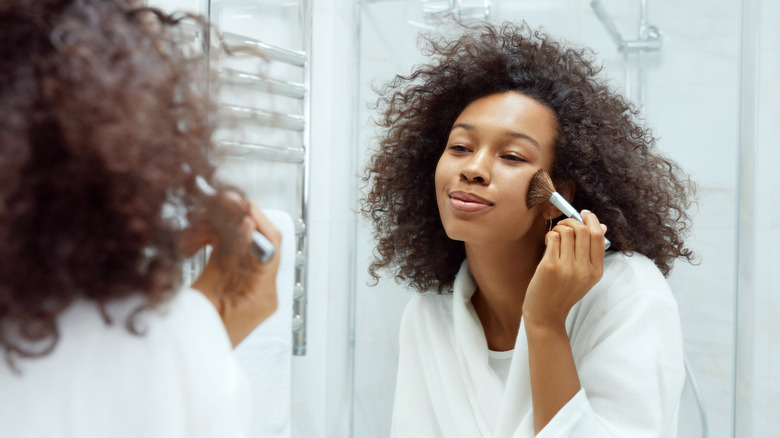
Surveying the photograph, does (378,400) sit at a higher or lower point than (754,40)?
lower

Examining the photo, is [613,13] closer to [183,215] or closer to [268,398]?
[268,398]

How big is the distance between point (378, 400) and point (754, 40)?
1.14 meters

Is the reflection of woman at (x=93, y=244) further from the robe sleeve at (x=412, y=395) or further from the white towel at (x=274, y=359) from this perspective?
the robe sleeve at (x=412, y=395)

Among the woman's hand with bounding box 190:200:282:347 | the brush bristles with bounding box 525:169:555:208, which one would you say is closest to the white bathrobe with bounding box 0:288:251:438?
the woman's hand with bounding box 190:200:282:347

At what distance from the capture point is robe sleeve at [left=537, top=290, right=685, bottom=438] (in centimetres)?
101

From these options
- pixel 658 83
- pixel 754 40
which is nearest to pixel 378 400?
pixel 658 83

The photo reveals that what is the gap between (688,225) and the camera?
1485 mm

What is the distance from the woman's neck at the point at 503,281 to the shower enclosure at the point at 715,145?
0.43m

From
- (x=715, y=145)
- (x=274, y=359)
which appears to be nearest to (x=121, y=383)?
(x=274, y=359)

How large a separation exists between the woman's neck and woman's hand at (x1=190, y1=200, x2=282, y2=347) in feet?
1.86

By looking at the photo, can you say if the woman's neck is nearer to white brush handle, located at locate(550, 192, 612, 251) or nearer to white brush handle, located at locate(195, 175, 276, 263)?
white brush handle, located at locate(550, 192, 612, 251)

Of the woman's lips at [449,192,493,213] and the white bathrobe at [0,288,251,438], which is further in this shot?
the woman's lips at [449,192,493,213]

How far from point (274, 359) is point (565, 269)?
463 millimetres

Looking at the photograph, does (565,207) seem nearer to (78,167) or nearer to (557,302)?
(557,302)
